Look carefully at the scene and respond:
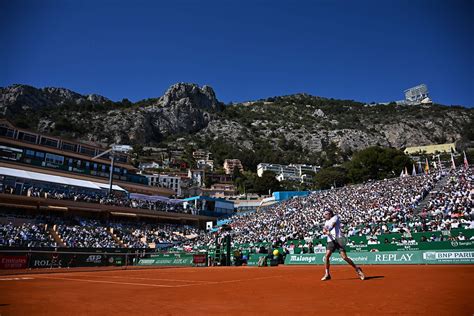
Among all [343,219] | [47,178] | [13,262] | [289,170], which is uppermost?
[289,170]

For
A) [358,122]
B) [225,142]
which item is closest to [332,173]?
[225,142]

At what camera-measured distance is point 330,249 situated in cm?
887

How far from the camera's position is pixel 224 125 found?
172 meters

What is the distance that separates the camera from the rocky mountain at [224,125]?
13962 cm

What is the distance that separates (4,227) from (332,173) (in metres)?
87.4

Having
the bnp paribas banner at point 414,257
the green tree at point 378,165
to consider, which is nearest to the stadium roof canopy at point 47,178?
the bnp paribas banner at point 414,257

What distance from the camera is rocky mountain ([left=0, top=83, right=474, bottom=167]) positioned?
139625 millimetres

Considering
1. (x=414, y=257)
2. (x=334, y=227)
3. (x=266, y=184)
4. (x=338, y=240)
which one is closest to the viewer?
(x=338, y=240)

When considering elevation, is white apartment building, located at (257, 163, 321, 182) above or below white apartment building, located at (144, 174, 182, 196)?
above

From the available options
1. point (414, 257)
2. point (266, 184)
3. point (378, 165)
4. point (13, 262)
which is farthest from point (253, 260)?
point (266, 184)

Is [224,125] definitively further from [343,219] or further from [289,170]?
[343,219]

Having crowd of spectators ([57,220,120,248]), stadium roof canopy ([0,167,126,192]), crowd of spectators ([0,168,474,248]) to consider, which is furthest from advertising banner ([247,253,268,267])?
stadium roof canopy ([0,167,126,192])

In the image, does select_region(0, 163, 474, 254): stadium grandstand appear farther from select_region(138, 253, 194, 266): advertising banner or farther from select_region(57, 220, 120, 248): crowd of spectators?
select_region(138, 253, 194, 266): advertising banner

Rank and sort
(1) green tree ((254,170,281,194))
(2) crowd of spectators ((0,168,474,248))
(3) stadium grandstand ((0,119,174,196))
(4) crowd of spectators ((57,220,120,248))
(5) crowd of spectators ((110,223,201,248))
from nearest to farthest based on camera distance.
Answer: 1. (2) crowd of spectators ((0,168,474,248))
2. (4) crowd of spectators ((57,220,120,248))
3. (5) crowd of spectators ((110,223,201,248))
4. (3) stadium grandstand ((0,119,174,196))
5. (1) green tree ((254,170,281,194))
